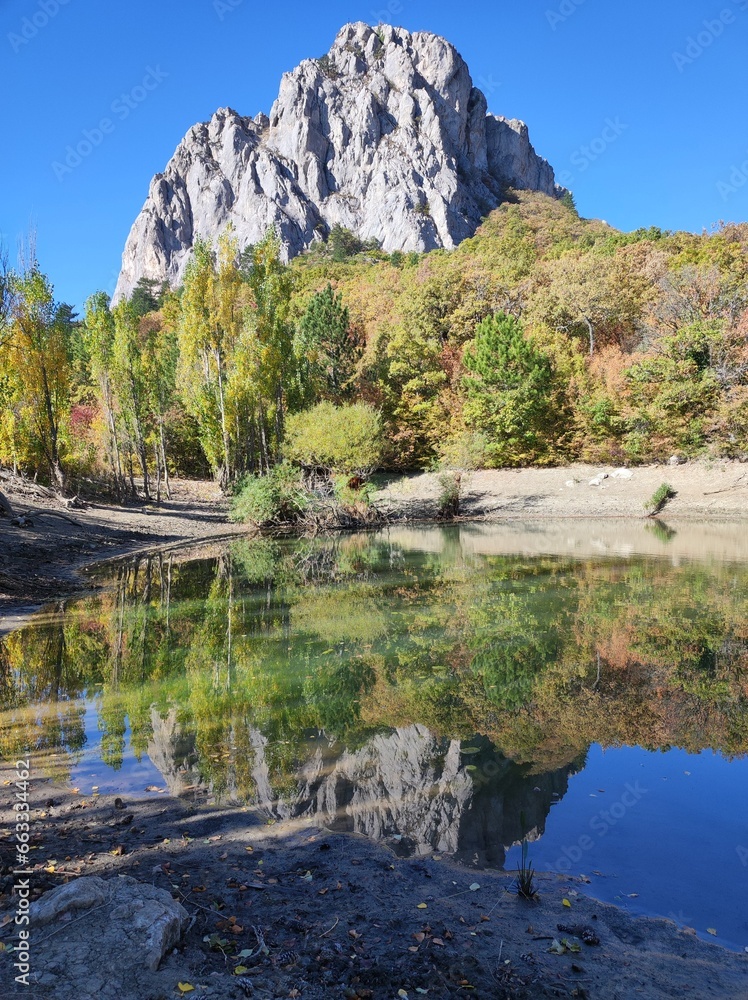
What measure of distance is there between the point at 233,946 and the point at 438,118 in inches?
5511

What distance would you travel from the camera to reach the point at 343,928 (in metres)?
3.53

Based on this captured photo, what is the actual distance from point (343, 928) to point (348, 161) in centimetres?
13667

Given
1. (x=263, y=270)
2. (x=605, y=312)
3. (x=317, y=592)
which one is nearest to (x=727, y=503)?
(x=605, y=312)

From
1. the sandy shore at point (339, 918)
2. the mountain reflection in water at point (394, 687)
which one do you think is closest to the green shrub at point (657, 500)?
the mountain reflection in water at point (394, 687)

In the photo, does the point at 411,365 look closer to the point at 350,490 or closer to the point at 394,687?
the point at 350,490

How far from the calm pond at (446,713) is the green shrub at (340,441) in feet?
42.1

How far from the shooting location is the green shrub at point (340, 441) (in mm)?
26969

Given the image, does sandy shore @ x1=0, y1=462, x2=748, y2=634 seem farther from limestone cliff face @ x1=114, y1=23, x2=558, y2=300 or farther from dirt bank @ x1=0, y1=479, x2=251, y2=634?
limestone cliff face @ x1=114, y1=23, x2=558, y2=300

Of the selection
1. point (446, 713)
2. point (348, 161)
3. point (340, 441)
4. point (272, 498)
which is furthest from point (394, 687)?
point (348, 161)

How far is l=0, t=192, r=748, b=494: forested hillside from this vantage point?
88.1 feet

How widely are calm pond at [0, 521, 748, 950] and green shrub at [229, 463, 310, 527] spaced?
10.9 m

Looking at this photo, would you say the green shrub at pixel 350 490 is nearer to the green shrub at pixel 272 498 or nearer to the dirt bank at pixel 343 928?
the green shrub at pixel 272 498

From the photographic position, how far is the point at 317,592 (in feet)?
47.5

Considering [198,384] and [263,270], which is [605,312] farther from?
[198,384]
